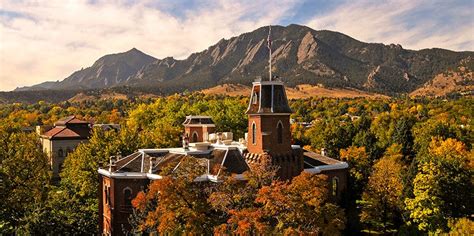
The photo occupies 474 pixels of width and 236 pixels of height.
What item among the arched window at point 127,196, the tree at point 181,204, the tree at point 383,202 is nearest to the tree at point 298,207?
the tree at point 181,204

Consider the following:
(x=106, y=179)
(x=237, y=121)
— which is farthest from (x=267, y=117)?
(x=237, y=121)

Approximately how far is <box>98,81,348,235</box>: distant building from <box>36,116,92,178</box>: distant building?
125ft

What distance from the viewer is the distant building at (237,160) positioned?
118 feet

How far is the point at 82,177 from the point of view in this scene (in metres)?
45.3

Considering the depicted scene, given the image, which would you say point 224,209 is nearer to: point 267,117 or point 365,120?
point 267,117

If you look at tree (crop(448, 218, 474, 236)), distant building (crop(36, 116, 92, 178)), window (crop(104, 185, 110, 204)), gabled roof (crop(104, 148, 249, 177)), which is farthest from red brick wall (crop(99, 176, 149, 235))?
distant building (crop(36, 116, 92, 178))

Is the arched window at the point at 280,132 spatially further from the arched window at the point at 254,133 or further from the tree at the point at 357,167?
the tree at the point at 357,167

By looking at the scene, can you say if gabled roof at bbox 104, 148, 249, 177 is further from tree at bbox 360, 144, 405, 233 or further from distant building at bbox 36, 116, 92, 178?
distant building at bbox 36, 116, 92, 178

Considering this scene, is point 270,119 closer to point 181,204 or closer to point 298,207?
point 298,207

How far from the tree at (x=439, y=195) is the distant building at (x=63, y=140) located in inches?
2162

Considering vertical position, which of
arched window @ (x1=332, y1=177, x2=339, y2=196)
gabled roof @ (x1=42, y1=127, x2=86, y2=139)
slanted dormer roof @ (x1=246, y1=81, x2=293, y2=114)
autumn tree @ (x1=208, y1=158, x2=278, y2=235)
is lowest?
arched window @ (x1=332, y1=177, x2=339, y2=196)

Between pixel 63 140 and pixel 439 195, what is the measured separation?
62447mm

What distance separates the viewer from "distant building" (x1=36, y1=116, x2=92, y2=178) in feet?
252

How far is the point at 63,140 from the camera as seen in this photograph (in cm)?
7831
